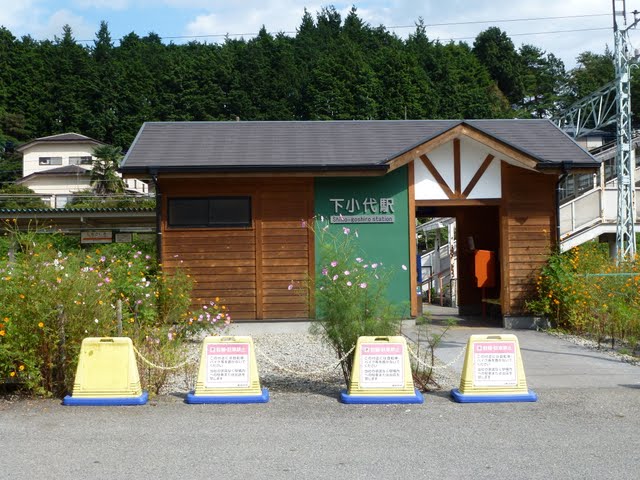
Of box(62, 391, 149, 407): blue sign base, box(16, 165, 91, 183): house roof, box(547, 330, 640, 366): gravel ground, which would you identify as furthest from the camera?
box(16, 165, 91, 183): house roof

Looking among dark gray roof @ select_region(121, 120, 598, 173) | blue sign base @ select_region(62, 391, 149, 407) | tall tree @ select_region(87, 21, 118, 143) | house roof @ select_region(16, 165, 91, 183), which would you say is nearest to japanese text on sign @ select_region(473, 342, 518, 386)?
blue sign base @ select_region(62, 391, 149, 407)

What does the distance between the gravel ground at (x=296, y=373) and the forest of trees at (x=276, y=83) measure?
65344 mm

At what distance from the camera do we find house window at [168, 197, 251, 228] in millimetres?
13945

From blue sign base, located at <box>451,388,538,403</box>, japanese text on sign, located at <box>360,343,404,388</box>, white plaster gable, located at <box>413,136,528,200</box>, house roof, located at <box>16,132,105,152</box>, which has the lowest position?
blue sign base, located at <box>451,388,538,403</box>

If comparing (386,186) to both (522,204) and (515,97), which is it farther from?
(515,97)

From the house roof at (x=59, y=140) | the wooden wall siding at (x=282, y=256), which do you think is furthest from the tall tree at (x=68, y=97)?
the wooden wall siding at (x=282, y=256)

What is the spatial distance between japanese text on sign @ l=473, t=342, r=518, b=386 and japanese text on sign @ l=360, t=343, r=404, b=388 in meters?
0.83

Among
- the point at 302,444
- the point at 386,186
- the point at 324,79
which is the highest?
the point at 324,79

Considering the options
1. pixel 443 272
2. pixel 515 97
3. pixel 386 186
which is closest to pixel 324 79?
pixel 515 97

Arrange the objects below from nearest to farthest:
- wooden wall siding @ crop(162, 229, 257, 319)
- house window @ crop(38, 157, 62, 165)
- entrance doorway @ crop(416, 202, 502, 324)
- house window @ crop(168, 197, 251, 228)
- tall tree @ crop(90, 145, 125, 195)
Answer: wooden wall siding @ crop(162, 229, 257, 319) < house window @ crop(168, 197, 251, 228) < entrance doorway @ crop(416, 202, 502, 324) < tall tree @ crop(90, 145, 125, 195) < house window @ crop(38, 157, 62, 165)

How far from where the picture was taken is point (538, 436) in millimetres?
6500

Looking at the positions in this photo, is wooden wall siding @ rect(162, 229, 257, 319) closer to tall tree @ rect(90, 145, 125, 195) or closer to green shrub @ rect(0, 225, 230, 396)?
green shrub @ rect(0, 225, 230, 396)

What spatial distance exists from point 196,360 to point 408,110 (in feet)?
223

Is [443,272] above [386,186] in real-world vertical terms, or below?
below
